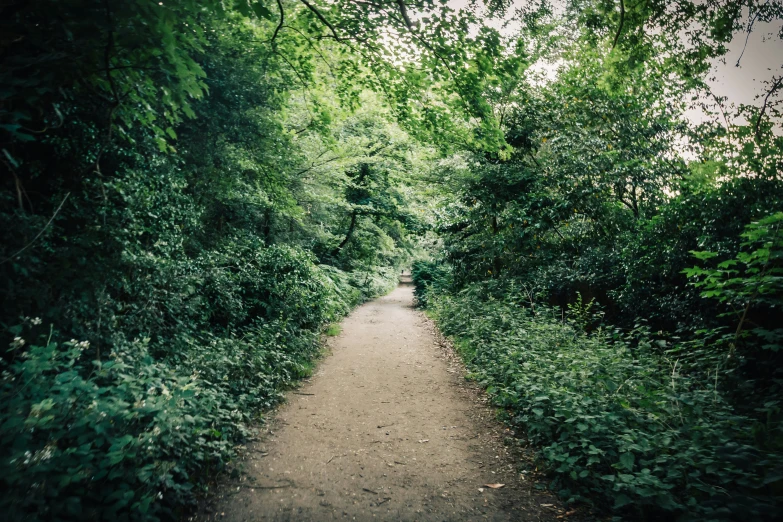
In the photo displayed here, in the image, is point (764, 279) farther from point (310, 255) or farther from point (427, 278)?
point (427, 278)

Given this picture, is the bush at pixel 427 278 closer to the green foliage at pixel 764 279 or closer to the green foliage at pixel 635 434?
the green foliage at pixel 635 434

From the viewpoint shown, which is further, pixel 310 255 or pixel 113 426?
pixel 310 255

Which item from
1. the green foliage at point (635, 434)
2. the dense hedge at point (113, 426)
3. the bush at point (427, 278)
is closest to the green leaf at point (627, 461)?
the green foliage at point (635, 434)

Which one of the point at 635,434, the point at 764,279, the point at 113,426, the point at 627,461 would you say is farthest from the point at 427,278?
the point at 113,426

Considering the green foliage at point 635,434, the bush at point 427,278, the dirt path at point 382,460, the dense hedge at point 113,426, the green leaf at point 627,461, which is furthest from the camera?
the bush at point 427,278

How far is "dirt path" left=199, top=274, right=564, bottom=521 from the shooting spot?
358 cm

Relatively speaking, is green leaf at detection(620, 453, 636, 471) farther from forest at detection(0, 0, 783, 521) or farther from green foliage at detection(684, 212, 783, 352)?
green foliage at detection(684, 212, 783, 352)

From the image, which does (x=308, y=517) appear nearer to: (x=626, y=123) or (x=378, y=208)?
Result: (x=626, y=123)

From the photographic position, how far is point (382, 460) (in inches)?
177

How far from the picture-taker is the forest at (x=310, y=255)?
121 inches

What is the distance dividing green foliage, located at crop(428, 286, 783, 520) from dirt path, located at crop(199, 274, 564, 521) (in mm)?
463

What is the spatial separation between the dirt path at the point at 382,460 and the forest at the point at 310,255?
1.26 feet

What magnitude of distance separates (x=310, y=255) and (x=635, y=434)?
30.1 feet

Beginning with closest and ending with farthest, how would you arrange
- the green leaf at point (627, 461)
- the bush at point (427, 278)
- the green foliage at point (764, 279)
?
the green leaf at point (627, 461)
the green foliage at point (764, 279)
the bush at point (427, 278)
